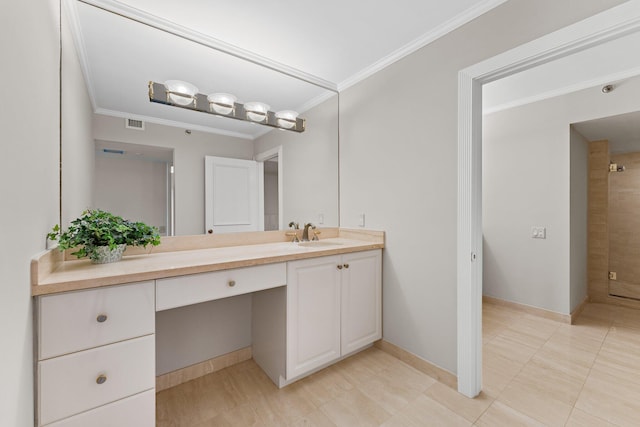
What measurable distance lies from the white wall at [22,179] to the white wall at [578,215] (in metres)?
3.92

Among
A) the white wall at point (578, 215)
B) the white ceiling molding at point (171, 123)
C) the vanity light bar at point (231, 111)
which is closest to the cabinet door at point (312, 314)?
the white ceiling molding at point (171, 123)

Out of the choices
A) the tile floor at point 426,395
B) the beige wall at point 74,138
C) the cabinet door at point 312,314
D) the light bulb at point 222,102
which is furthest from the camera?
the light bulb at point 222,102

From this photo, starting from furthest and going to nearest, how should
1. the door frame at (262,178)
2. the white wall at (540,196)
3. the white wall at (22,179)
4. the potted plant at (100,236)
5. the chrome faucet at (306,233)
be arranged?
the white wall at (540,196), the chrome faucet at (306,233), the door frame at (262,178), the potted plant at (100,236), the white wall at (22,179)

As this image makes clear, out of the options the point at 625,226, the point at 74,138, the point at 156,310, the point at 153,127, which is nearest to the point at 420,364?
the point at 156,310

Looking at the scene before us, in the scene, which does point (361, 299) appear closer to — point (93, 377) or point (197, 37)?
point (93, 377)

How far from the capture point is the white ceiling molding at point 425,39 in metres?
1.57

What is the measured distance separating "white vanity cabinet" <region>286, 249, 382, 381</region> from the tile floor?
6.3 inches

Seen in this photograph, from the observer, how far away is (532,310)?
2906mm

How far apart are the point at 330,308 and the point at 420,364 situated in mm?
782

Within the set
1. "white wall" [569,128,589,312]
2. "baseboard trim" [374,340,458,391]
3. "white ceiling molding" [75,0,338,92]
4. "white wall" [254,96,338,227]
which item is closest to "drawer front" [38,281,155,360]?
"white wall" [254,96,338,227]

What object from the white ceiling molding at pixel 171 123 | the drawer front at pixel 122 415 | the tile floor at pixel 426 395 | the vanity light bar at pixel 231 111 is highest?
the vanity light bar at pixel 231 111

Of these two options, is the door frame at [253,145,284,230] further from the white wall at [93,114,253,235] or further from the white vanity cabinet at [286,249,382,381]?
the white vanity cabinet at [286,249,382,381]

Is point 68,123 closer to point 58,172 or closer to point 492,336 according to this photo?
point 58,172

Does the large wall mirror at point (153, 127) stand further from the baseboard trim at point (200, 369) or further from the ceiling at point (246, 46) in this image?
the baseboard trim at point (200, 369)
